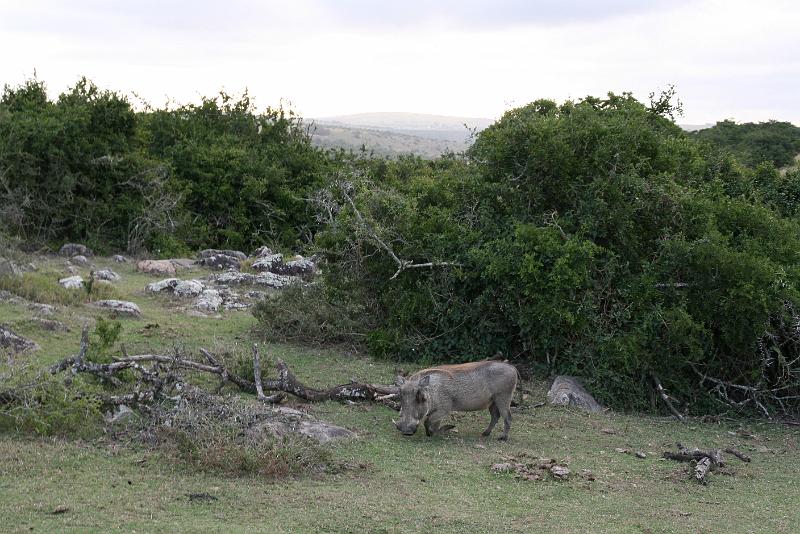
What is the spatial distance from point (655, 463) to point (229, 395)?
4247 mm

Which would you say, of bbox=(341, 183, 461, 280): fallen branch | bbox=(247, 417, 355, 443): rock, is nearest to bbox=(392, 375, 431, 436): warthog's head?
bbox=(247, 417, 355, 443): rock

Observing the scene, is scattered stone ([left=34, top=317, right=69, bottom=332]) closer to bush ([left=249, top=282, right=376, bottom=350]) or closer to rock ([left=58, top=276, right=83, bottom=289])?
bush ([left=249, top=282, right=376, bottom=350])

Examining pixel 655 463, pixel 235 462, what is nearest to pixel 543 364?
pixel 655 463

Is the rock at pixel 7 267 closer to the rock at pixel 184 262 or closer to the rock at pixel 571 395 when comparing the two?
the rock at pixel 184 262

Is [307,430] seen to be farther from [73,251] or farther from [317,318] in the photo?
[73,251]

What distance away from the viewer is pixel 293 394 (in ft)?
32.3

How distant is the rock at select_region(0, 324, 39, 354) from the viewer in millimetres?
10867

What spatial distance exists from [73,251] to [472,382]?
14.4 meters

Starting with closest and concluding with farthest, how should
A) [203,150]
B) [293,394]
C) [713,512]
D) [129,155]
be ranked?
[713,512] < [293,394] < [129,155] < [203,150]

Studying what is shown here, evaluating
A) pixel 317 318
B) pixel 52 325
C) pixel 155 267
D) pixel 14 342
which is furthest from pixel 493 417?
pixel 155 267

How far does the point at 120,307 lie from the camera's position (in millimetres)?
14141

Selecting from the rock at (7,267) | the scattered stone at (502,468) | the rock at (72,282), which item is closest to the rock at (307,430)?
the scattered stone at (502,468)

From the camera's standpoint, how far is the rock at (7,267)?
15.1 m

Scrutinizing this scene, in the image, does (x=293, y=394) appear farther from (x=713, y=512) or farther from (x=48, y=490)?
(x=713, y=512)
